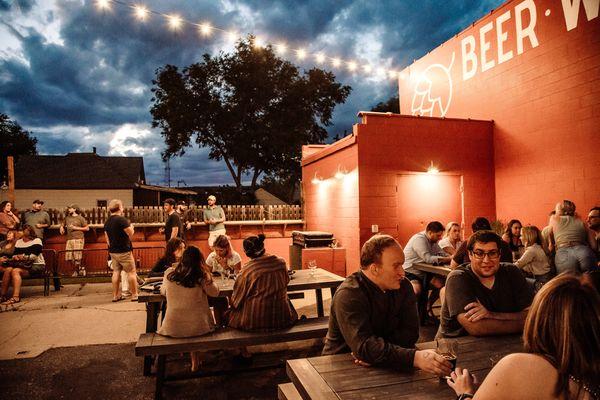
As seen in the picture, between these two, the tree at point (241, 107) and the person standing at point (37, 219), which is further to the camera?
the tree at point (241, 107)

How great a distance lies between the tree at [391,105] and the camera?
28.6 meters

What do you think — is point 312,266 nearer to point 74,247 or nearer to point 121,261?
point 121,261

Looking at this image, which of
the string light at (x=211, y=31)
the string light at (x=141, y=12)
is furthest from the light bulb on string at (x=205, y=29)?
the string light at (x=141, y=12)

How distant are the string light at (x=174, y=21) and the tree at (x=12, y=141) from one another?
40418 millimetres

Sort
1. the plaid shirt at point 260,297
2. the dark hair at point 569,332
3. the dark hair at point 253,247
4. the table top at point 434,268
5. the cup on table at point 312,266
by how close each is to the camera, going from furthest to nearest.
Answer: the cup on table at point 312,266
the table top at point 434,268
the dark hair at point 253,247
the plaid shirt at point 260,297
the dark hair at point 569,332

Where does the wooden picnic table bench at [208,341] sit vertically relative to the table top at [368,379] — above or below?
below

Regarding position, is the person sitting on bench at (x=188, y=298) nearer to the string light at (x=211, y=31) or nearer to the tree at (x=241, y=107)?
the string light at (x=211, y=31)

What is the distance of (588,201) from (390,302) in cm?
659

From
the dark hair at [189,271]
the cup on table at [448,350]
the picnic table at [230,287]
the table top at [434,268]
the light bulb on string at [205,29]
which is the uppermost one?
the light bulb on string at [205,29]

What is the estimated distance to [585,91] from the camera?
695 centimetres

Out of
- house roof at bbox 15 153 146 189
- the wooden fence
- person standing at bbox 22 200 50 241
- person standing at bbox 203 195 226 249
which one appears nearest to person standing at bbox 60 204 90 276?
person standing at bbox 22 200 50 241

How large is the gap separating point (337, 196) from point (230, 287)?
5341mm

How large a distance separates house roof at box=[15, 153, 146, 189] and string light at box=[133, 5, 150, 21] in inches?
802

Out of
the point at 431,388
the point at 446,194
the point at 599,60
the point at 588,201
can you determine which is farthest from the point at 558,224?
the point at 431,388
